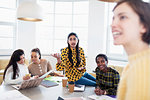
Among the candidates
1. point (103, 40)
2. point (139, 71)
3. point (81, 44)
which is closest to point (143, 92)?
point (139, 71)

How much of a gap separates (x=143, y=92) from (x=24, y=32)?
438 cm

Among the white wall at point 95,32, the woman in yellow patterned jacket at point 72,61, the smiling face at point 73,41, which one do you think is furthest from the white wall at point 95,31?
the smiling face at point 73,41

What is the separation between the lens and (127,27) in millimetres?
632

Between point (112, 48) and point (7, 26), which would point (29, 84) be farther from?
point (7, 26)

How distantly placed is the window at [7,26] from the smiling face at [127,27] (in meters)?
4.43

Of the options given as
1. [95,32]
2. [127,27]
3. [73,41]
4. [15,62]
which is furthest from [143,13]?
[95,32]

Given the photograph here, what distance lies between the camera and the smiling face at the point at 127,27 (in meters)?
0.63

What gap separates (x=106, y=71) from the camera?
5.94 feet

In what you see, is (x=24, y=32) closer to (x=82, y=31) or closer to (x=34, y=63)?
(x=82, y=31)

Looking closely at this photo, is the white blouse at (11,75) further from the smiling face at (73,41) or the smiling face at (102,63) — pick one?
the smiling face at (102,63)

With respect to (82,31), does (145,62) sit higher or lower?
lower

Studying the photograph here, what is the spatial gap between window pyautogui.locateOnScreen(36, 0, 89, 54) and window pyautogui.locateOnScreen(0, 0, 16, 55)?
0.77 meters

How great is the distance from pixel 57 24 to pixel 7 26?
1.53 meters

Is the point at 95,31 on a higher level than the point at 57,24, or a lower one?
lower
